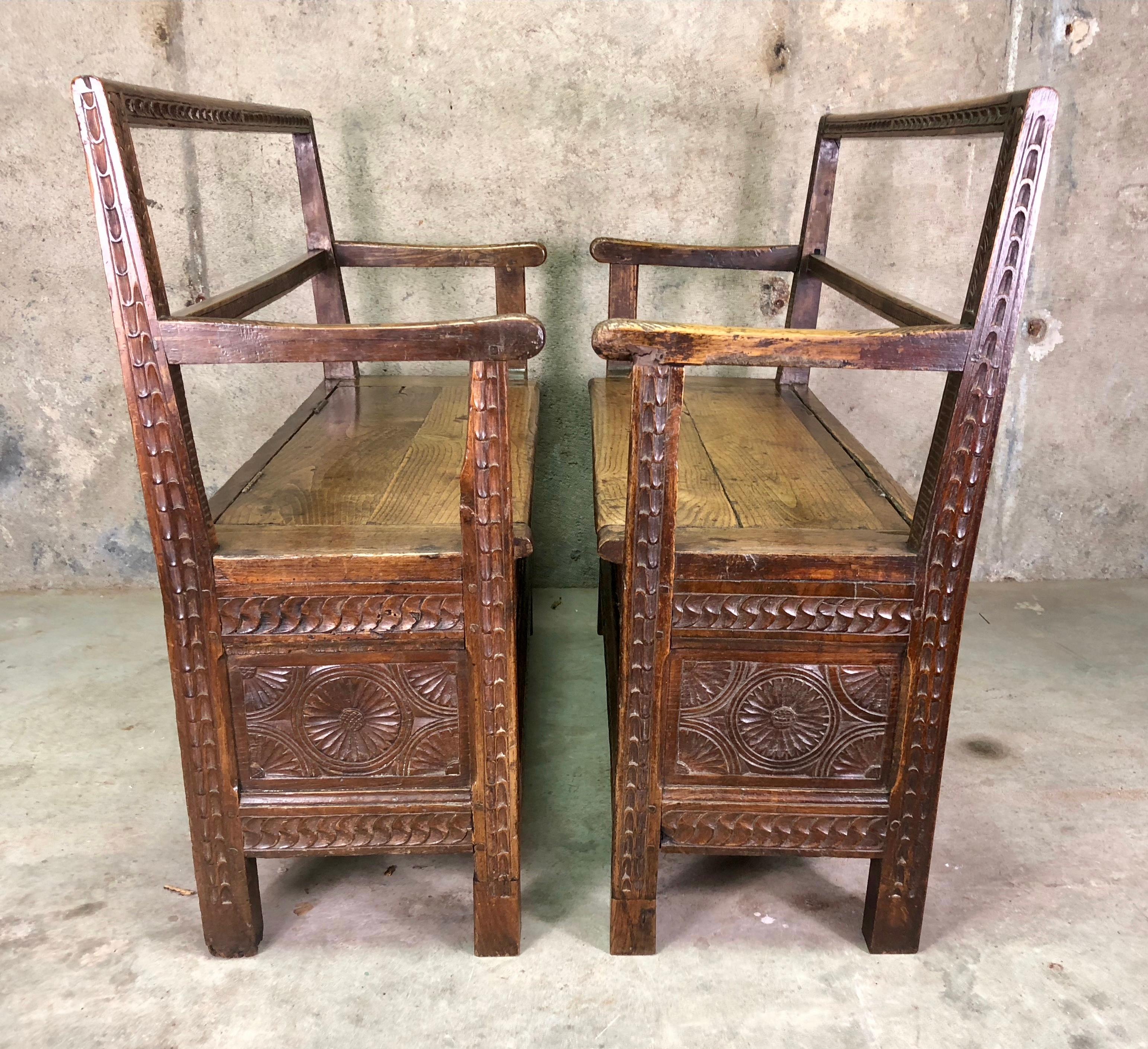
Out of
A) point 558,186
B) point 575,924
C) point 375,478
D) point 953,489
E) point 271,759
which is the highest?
point 558,186

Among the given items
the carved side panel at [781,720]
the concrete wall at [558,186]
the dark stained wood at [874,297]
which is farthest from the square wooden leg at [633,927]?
the concrete wall at [558,186]

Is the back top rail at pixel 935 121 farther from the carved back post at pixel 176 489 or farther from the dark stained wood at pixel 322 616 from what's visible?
the carved back post at pixel 176 489

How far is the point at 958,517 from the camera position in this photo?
1444 millimetres

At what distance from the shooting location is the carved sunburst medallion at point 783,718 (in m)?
1.55

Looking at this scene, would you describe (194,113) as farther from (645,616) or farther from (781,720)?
(781,720)

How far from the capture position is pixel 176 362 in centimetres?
137

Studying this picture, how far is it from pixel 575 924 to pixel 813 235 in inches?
62.8

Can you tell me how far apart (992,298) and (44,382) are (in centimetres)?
251

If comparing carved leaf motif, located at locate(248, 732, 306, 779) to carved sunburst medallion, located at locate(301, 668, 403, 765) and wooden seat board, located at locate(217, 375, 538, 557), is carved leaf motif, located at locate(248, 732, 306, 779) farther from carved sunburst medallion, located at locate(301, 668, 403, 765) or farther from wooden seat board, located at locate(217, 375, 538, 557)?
wooden seat board, located at locate(217, 375, 538, 557)

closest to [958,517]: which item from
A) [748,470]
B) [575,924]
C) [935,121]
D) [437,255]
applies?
[748,470]

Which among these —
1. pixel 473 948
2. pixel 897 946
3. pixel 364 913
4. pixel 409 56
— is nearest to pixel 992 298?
pixel 897 946

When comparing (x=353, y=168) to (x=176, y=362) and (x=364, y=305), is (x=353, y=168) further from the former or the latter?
(x=176, y=362)

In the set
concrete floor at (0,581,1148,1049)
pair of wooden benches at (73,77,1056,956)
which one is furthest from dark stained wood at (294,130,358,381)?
concrete floor at (0,581,1148,1049)

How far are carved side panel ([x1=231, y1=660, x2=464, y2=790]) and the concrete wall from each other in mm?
1480
